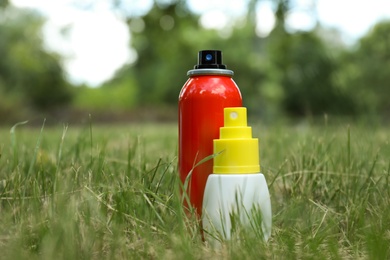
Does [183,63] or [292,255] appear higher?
[183,63]

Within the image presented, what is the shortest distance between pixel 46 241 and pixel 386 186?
1020 mm

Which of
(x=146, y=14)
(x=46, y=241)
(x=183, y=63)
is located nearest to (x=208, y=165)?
(x=46, y=241)

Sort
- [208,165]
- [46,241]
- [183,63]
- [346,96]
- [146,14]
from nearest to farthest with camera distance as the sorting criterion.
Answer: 1. [46,241]
2. [208,165]
3. [146,14]
4. [346,96]
5. [183,63]

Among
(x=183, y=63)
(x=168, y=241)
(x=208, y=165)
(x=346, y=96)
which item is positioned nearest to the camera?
(x=168, y=241)

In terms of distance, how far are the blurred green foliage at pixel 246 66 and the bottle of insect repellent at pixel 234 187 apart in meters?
9.63

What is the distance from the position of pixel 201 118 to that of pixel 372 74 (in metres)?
17.3

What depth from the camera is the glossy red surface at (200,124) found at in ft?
4.98

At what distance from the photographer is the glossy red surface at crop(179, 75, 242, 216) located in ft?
4.98

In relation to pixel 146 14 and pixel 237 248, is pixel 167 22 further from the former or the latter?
pixel 237 248

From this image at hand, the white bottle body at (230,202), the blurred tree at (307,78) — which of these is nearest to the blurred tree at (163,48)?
the blurred tree at (307,78)

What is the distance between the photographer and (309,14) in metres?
12.5

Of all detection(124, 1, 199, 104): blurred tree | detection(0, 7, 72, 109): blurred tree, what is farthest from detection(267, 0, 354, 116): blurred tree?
detection(0, 7, 72, 109): blurred tree

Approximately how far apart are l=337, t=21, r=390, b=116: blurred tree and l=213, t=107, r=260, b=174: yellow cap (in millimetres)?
15009

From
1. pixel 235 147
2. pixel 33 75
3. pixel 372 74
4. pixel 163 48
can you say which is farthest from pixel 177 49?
pixel 235 147
